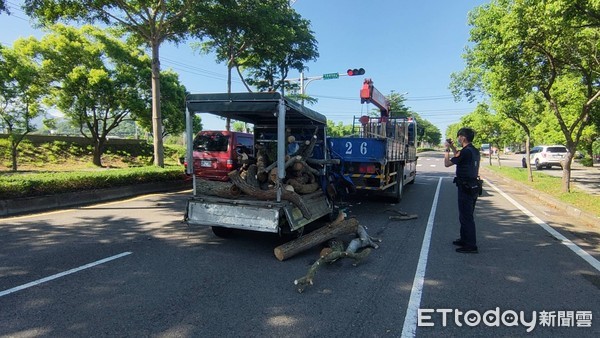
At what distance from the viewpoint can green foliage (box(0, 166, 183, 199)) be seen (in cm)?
802

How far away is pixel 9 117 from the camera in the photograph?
17188 mm

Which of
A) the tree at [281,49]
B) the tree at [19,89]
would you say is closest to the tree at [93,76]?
the tree at [19,89]

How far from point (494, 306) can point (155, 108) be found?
12.3 meters

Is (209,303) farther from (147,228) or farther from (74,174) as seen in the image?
(74,174)

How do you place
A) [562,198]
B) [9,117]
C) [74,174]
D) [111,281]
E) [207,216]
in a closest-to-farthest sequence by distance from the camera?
1. [111,281]
2. [207,216]
3. [74,174]
4. [562,198]
5. [9,117]

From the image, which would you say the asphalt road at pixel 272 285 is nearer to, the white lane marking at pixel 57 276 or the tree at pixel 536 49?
the white lane marking at pixel 57 276

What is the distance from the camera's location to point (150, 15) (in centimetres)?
1248

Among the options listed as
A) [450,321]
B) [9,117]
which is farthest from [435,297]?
[9,117]

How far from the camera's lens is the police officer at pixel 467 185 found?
222 inches

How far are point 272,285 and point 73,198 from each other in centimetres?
745

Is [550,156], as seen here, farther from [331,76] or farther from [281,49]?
[281,49]

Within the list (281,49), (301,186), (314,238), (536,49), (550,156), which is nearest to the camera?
(314,238)

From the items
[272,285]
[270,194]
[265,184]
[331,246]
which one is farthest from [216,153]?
[272,285]

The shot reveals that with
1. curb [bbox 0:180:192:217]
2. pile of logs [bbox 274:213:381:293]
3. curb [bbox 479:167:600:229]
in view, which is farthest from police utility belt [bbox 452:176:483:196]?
curb [bbox 0:180:192:217]
